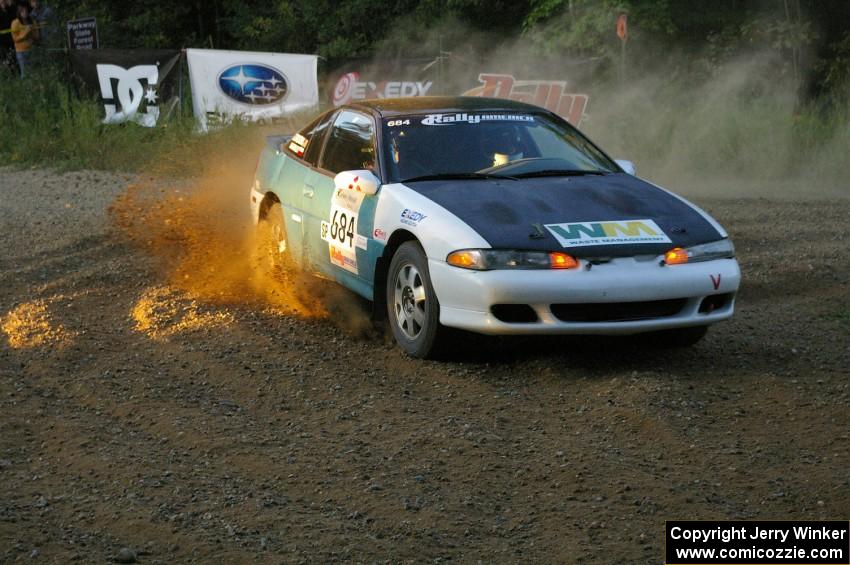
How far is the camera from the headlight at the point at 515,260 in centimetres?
623

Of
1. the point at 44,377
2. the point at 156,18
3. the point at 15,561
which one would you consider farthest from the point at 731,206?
the point at 156,18

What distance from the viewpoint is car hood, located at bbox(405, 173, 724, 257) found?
20.7 feet

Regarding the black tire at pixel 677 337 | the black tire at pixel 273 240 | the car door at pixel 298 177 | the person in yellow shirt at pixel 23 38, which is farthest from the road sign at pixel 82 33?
the black tire at pixel 677 337

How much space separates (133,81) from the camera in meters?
18.0

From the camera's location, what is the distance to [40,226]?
11805 millimetres

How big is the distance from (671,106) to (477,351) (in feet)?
45.3

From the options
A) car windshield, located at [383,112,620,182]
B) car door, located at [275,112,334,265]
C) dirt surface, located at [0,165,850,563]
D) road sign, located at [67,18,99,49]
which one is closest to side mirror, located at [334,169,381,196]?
car windshield, located at [383,112,620,182]

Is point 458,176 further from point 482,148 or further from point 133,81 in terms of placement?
point 133,81

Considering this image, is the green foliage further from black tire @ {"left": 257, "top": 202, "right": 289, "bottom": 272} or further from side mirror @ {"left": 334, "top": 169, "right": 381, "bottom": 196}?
side mirror @ {"left": 334, "top": 169, "right": 381, "bottom": 196}

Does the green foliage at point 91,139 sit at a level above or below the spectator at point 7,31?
below

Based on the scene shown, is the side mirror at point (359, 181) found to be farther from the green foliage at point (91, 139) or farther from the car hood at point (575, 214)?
the green foliage at point (91, 139)

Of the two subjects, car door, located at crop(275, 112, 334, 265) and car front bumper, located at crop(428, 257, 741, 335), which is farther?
car door, located at crop(275, 112, 334, 265)

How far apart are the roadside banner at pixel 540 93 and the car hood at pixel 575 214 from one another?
11.7 m

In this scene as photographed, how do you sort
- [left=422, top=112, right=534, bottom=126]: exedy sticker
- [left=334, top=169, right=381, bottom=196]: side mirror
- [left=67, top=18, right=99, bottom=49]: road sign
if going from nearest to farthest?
[left=334, top=169, right=381, bottom=196]: side mirror < [left=422, top=112, right=534, bottom=126]: exedy sticker < [left=67, top=18, right=99, bottom=49]: road sign
